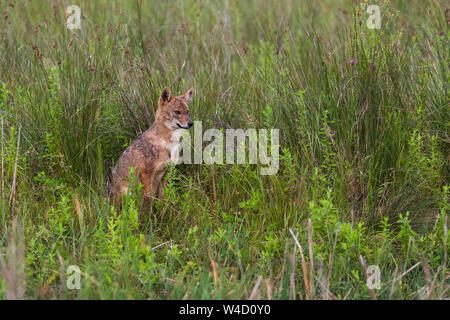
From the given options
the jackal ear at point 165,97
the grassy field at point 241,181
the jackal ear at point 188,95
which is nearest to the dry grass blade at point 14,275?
the grassy field at point 241,181

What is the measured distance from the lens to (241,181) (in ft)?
14.7

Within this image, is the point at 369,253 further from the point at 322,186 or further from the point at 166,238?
the point at 166,238

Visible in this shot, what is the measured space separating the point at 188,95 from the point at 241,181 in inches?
36.1

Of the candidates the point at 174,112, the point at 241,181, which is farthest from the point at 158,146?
the point at 241,181

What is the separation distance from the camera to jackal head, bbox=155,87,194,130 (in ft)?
15.5

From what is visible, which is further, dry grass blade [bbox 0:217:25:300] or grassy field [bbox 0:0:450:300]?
grassy field [bbox 0:0:450:300]

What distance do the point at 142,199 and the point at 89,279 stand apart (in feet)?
3.77

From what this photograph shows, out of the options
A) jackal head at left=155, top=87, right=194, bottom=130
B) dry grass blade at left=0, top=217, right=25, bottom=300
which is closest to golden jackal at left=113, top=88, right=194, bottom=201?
jackal head at left=155, top=87, right=194, bottom=130

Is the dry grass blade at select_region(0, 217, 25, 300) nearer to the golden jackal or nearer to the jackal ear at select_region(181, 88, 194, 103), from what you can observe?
→ the golden jackal

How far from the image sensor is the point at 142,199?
167 inches

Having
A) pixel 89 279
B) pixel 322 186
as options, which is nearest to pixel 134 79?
pixel 322 186

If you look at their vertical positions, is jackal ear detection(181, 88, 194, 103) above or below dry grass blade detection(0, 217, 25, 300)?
above
